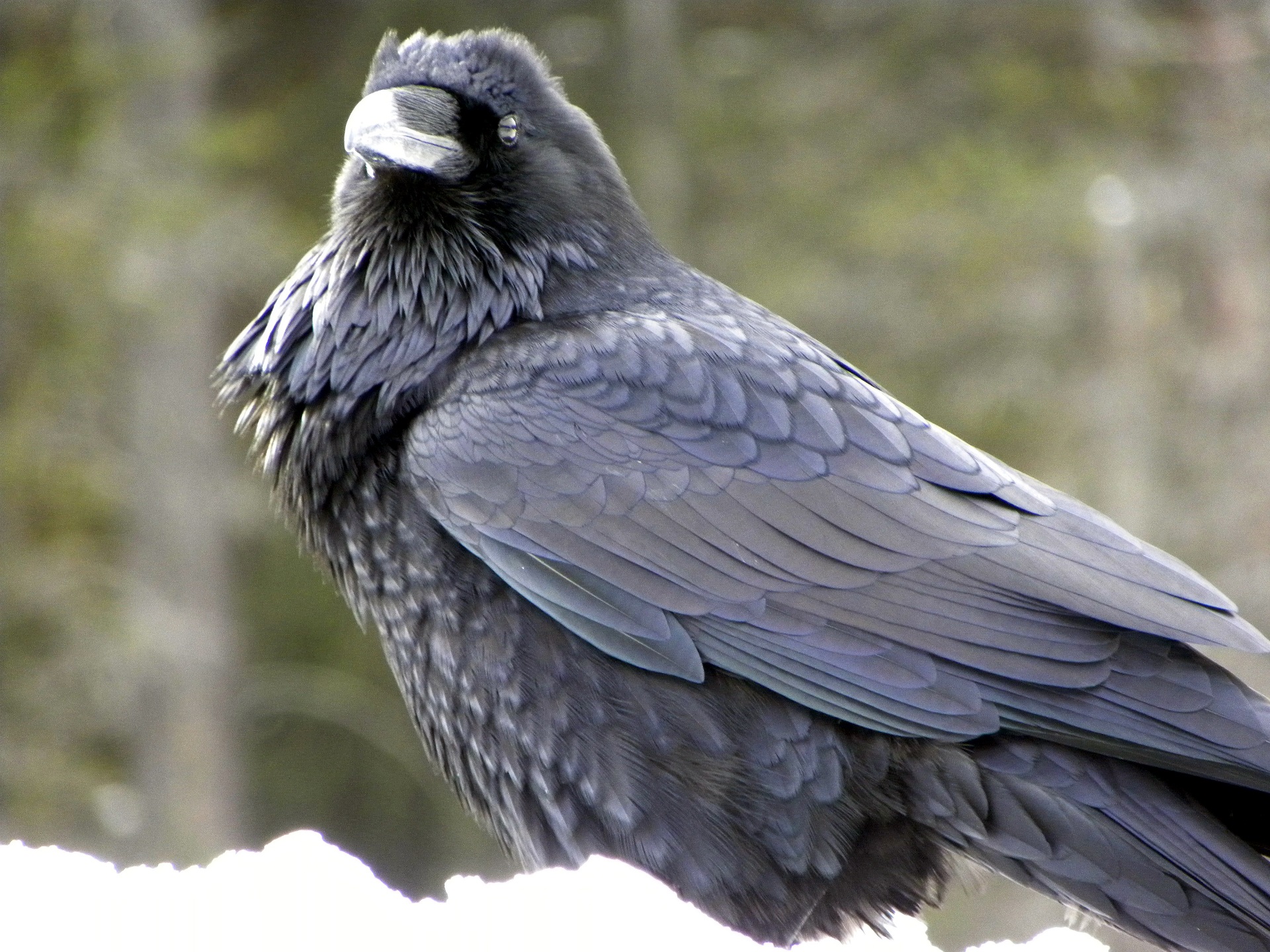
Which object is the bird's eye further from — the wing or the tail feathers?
the tail feathers

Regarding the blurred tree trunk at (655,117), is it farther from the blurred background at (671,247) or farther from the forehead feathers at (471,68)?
the forehead feathers at (471,68)

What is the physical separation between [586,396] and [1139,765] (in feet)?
5.28

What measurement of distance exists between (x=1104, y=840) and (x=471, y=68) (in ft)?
8.62

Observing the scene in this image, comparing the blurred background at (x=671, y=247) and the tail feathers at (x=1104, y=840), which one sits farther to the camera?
the blurred background at (x=671, y=247)

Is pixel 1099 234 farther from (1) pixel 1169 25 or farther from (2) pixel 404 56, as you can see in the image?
(2) pixel 404 56

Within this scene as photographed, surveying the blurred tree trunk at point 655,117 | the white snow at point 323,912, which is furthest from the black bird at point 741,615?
the blurred tree trunk at point 655,117

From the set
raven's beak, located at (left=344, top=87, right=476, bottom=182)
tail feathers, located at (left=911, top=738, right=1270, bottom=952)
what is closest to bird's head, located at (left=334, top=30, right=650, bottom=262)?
raven's beak, located at (left=344, top=87, right=476, bottom=182)

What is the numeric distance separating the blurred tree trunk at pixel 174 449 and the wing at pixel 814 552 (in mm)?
6884

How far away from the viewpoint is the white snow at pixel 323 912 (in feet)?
8.04

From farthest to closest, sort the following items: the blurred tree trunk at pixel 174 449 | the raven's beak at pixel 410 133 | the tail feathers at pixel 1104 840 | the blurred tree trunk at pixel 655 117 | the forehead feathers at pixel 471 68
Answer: the blurred tree trunk at pixel 655 117, the blurred tree trunk at pixel 174 449, the forehead feathers at pixel 471 68, the raven's beak at pixel 410 133, the tail feathers at pixel 1104 840

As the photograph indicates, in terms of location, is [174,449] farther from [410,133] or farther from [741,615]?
[741,615]

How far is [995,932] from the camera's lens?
11734 millimetres

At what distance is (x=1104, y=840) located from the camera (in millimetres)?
3270

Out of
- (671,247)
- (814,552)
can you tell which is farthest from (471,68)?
(671,247)
